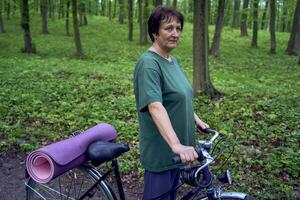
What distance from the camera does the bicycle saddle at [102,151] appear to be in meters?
2.93

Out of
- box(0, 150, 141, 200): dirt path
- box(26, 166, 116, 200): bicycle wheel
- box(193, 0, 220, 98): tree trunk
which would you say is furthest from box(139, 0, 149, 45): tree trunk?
box(26, 166, 116, 200): bicycle wheel

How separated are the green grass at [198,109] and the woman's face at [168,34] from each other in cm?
287

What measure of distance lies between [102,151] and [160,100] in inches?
26.7

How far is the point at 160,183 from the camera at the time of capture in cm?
295

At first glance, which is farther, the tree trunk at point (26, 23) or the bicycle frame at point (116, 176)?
the tree trunk at point (26, 23)

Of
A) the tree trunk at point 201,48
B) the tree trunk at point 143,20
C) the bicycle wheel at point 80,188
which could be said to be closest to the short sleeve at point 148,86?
the bicycle wheel at point 80,188

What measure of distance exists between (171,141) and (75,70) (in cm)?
1266

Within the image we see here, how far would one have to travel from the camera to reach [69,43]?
87.6ft

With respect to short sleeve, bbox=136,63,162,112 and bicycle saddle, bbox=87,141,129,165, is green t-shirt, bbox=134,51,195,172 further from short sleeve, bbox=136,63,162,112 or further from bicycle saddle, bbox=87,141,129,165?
bicycle saddle, bbox=87,141,129,165

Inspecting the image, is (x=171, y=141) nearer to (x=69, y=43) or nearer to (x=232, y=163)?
(x=232, y=163)

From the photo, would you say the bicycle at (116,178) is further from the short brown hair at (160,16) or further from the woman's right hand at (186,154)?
the short brown hair at (160,16)

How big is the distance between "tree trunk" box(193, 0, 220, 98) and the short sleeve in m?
6.55

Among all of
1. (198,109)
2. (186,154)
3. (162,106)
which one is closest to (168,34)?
(162,106)

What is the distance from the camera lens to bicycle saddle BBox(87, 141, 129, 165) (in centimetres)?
293
